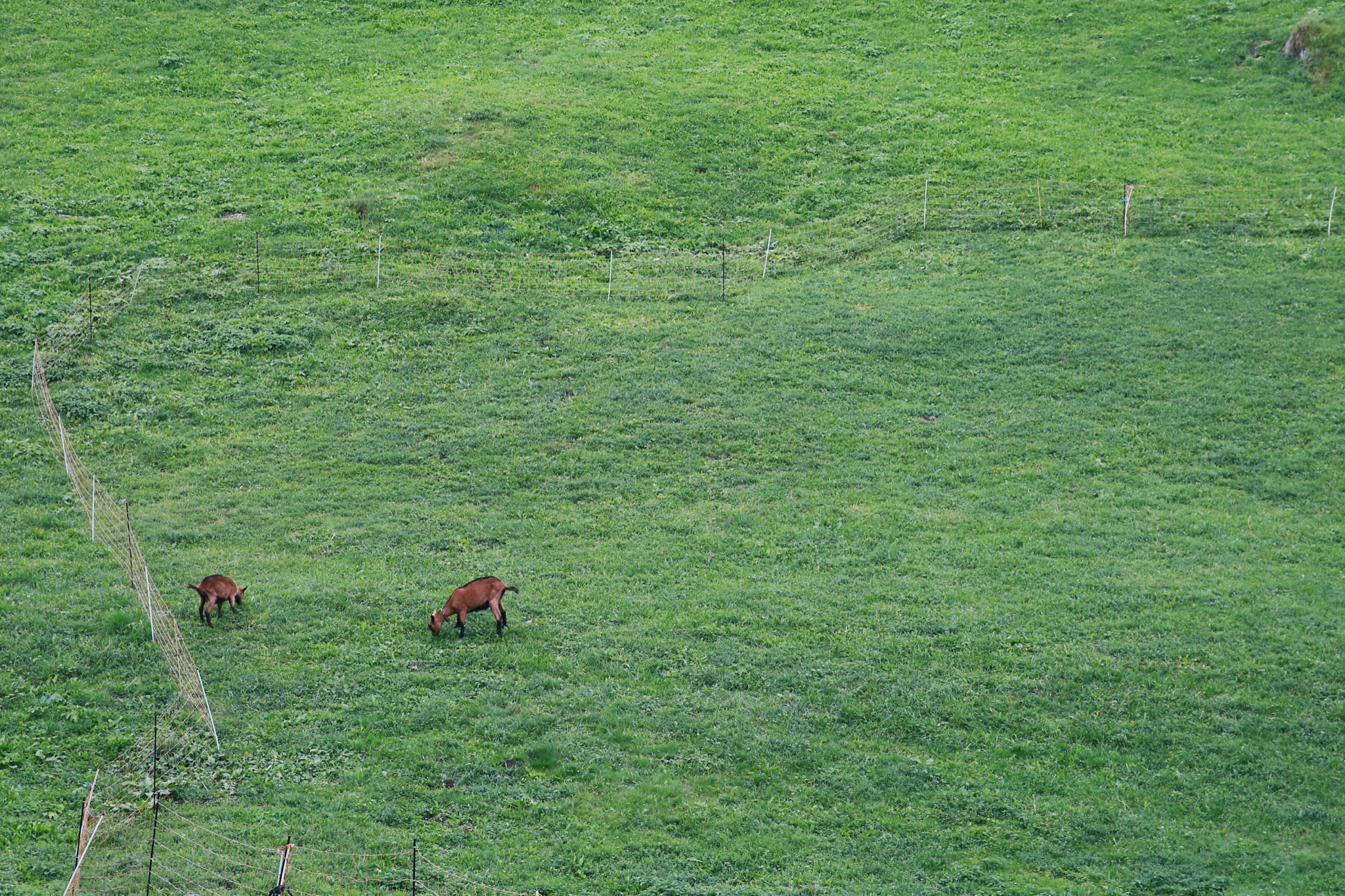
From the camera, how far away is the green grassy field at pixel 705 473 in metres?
16.1

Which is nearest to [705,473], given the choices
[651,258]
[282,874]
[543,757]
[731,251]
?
[543,757]

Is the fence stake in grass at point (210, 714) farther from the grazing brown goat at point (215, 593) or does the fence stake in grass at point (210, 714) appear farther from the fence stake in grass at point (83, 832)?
the grazing brown goat at point (215, 593)

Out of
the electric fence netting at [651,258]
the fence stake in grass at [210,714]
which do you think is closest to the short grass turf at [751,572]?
the fence stake in grass at [210,714]

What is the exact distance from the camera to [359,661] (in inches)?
742

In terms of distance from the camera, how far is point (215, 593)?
19.6m

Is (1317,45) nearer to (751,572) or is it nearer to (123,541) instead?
(751,572)

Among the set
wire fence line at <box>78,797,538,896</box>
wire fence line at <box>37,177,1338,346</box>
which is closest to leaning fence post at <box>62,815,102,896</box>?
wire fence line at <box>78,797,538,896</box>

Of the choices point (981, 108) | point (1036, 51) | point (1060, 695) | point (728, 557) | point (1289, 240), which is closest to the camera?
point (1060, 695)

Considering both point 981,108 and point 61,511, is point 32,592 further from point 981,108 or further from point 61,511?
point 981,108

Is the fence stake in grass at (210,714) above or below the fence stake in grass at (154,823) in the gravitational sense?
above

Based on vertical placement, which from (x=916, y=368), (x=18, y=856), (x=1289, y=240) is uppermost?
(x=1289, y=240)

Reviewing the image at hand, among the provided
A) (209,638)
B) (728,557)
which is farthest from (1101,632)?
(209,638)

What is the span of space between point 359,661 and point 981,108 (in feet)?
97.8

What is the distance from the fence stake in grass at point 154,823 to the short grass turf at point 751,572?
1.32 feet
